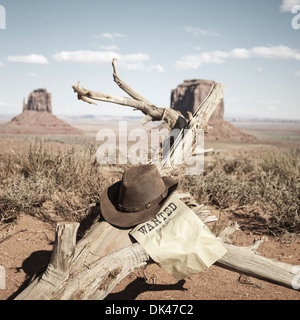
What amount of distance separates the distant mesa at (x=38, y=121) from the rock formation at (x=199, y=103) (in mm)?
33008

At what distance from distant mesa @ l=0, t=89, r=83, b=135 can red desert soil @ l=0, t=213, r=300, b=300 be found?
83146 mm

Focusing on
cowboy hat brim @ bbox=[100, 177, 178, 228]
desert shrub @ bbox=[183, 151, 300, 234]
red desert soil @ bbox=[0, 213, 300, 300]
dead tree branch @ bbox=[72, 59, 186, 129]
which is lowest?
red desert soil @ bbox=[0, 213, 300, 300]

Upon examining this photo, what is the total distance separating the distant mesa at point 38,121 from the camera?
8688 centimetres

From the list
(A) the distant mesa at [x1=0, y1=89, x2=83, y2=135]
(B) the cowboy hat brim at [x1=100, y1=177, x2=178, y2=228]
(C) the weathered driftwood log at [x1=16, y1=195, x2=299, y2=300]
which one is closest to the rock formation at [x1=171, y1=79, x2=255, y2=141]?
(A) the distant mesa at [x1=0, y1=89, x2=83, y2=135]

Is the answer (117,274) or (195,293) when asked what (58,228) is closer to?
(117,274)

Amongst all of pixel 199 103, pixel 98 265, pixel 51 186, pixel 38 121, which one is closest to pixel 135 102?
pixel 51 186

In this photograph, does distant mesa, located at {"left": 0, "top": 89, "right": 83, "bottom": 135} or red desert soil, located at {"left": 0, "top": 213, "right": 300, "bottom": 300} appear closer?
red desert soil, located at {"left": 0, "top": 213, "right": 300, "bottom": 300}

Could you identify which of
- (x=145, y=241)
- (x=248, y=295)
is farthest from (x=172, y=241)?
(x=248, y=295)

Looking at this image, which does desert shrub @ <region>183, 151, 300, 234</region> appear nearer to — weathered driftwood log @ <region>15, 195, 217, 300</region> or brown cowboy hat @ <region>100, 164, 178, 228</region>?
brown cowboy hat @ <region>100, 164, 178, 228</region>

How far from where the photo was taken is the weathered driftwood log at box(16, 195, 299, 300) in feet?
8.21

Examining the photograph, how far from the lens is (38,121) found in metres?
98.4

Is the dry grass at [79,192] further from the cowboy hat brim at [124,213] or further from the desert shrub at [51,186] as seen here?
the cowboy hat brim at [124,213]

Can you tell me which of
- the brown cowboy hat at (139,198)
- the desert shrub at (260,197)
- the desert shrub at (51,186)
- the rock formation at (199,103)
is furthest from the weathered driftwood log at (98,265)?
the rock formation at (199,103)
